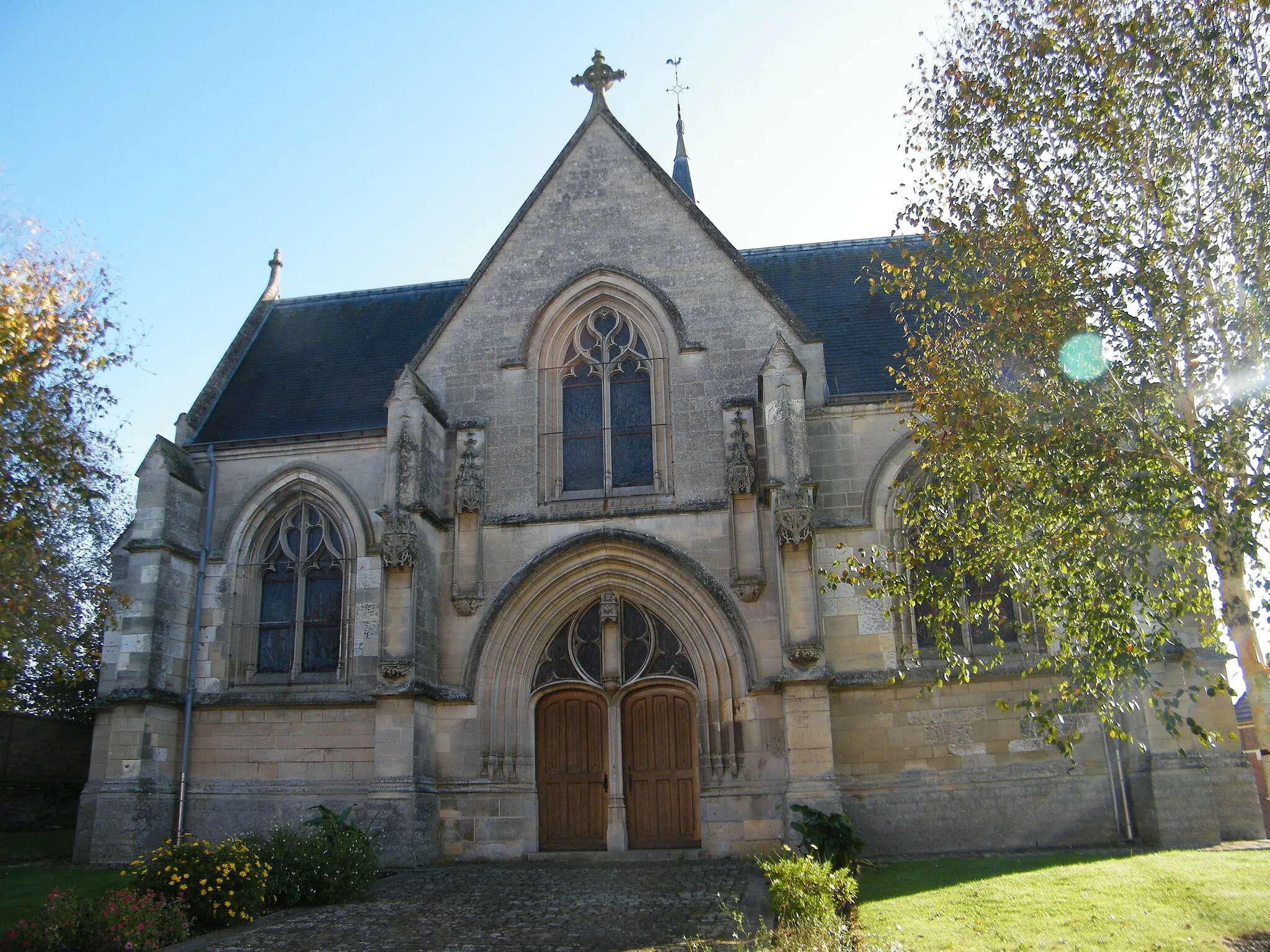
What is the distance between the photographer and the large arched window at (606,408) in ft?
54.4

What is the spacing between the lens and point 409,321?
2083 cm

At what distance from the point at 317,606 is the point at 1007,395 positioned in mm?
11597

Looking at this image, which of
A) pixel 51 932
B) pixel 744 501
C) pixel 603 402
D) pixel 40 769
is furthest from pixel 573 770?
pixel 40 769

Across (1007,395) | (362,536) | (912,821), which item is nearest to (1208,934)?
(1007,395)

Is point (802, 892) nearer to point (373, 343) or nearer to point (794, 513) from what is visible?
point (794, 513)

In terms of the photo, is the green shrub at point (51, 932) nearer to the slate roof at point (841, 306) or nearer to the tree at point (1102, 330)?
the tree at point (1102, 330)

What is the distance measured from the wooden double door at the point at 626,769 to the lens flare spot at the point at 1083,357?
7660mm

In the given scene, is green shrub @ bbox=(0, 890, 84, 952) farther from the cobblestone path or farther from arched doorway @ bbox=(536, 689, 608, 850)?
arched doorway @ bbox=(536, 689, 608, 850)

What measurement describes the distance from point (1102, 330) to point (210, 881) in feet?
33.6

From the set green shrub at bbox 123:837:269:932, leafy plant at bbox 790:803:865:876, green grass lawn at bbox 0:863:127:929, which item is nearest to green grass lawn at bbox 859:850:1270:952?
leafy plant at bbox 790:803:865:876

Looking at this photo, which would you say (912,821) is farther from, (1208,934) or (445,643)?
(445,643)

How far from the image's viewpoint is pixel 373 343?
2038cm

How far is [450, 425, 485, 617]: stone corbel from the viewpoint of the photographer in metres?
15.8

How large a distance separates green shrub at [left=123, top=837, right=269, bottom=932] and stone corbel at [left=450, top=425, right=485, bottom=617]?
5.42 meters
